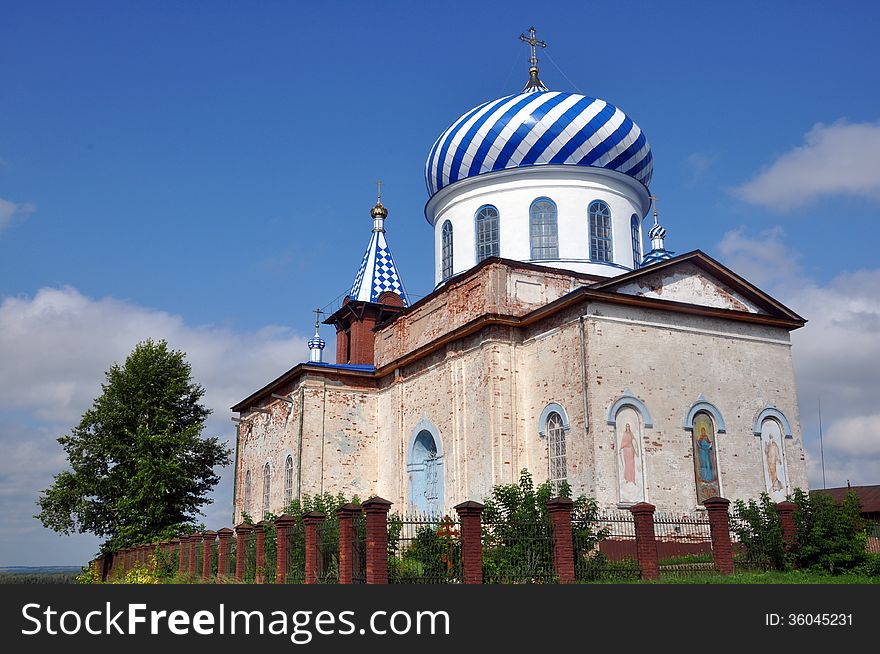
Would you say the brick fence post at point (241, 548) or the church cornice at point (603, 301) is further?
the brick fence post at point (241, 548)

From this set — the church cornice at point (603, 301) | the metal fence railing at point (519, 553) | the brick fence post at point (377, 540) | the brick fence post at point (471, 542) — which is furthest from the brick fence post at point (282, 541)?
the church cornice at point (603, 301)

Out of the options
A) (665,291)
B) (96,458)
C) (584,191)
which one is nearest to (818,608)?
(665,291)

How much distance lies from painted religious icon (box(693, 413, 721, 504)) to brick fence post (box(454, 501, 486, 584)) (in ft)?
20.7

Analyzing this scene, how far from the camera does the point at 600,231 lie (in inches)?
909

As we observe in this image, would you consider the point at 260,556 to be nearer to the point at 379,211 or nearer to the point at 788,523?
the point at 788,523

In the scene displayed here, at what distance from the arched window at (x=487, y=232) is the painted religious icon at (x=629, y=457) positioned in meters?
7.22

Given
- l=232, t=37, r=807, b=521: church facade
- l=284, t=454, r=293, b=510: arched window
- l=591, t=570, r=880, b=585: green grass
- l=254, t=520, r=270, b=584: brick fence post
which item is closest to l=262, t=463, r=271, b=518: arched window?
l=232, t=37, r=807, b=521: church facade

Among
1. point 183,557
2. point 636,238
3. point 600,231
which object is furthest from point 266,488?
point 636,238

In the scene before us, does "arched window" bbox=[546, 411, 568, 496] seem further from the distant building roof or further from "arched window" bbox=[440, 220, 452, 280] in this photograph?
the distant building roof

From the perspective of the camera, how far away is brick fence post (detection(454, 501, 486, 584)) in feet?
43.2

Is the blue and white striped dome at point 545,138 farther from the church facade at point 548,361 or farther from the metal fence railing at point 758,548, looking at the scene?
the metal fence railing at point 758,548

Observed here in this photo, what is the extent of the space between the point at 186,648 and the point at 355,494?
15.1m

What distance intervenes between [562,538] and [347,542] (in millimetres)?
3373

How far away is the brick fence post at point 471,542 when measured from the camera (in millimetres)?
13153
